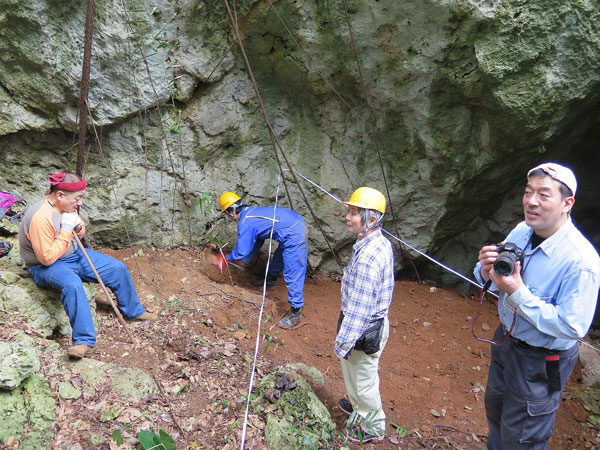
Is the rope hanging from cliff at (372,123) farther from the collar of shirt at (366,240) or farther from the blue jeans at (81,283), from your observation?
the blue jeans at (81,283)

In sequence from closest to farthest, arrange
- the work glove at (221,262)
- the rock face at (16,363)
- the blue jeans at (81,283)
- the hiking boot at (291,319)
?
the rock face at (16,363) < the blue jeans at (81,283) < the hiking boot at (291,319) < the work glove at (221,262)

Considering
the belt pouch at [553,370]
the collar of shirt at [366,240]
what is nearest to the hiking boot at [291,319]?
the collar of shirt at [366,240]

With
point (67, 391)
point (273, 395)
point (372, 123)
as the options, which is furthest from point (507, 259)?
point (372, 123)

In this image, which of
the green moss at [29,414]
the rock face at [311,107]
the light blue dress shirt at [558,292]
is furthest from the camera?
the rock face at [311,107]

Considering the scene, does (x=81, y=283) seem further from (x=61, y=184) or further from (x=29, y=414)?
(x=29, y=414)

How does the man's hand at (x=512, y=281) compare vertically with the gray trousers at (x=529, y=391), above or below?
above

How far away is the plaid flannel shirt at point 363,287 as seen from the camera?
2912 millimetres

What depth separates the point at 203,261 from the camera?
612cm

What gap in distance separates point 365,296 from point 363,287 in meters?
0.07

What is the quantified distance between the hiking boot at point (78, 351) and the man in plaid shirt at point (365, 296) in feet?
6.87

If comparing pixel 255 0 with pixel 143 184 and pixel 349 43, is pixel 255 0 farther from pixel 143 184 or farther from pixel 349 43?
pixel 143 184

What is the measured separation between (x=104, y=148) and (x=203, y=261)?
210cm

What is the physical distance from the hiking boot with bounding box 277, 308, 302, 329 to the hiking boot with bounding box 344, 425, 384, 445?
1993 millimetres

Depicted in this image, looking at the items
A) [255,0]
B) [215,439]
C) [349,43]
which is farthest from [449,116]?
[215,439]
